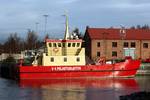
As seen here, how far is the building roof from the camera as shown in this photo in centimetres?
9962

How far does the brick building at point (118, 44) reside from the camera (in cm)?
9794

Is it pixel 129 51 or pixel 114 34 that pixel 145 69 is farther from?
pixel 114 34

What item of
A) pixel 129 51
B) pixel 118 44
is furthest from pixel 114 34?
pixel 129 51

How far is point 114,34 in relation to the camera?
3986 inches

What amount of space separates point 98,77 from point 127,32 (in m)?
42.4

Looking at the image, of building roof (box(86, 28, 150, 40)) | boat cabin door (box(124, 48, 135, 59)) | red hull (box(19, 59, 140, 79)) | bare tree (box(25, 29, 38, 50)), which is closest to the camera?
red hull (box(19, 59, 140, 79))

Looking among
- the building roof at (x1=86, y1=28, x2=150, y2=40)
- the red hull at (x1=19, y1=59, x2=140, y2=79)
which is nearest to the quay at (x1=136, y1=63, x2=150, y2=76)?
the red hull at (x1=19, y1=59, x2=140, y2=79)

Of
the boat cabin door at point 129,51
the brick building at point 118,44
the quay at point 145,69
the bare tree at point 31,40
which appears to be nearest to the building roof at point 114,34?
the brick building at point 118,44

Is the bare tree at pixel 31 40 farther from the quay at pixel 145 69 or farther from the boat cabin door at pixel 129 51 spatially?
the quay at pixel 145 69

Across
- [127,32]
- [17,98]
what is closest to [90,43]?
[127,32]

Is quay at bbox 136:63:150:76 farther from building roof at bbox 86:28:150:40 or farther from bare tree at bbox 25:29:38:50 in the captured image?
bare tree at bbox 25:29:38:50

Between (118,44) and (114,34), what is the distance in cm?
297

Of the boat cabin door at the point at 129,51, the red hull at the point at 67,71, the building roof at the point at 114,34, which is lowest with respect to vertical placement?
the red hull at the point at 67,71

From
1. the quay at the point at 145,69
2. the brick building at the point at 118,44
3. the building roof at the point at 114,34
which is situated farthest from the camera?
the building roof at the point at 114,34
